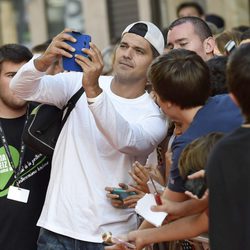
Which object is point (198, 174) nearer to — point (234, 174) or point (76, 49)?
point (234, 174)

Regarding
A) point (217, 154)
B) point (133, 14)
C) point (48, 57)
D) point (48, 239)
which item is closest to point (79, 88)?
point (48, 57)

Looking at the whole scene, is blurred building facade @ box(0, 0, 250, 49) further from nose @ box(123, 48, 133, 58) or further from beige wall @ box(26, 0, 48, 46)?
nose @ box(123, 48, 133, 58)

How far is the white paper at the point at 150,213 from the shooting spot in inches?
→ 168

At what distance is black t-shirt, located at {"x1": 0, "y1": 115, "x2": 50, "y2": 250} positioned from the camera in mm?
5949

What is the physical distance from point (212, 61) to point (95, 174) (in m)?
1.03

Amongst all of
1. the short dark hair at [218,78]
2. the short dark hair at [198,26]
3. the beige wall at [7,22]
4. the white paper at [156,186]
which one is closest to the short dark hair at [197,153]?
the short dark hair at [218,78]

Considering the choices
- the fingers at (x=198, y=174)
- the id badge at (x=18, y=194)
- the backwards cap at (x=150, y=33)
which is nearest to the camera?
the fingers at (x=198, y=174)

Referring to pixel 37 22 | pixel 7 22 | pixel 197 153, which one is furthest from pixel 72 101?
pixel 7 22

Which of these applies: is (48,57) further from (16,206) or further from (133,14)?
(133,14)

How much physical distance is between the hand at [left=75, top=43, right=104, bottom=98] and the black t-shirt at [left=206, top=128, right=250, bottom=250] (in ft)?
4.78

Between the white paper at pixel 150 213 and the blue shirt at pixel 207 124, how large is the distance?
15 cm

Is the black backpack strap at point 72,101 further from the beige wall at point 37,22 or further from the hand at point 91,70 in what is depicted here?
the beige wall at point 37,22

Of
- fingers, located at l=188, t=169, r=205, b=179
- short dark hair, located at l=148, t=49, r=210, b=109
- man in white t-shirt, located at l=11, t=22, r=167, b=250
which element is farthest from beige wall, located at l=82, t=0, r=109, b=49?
fingers, located at l=188, t=169, r=205, b=179

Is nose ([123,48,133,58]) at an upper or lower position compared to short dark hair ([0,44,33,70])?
upper
